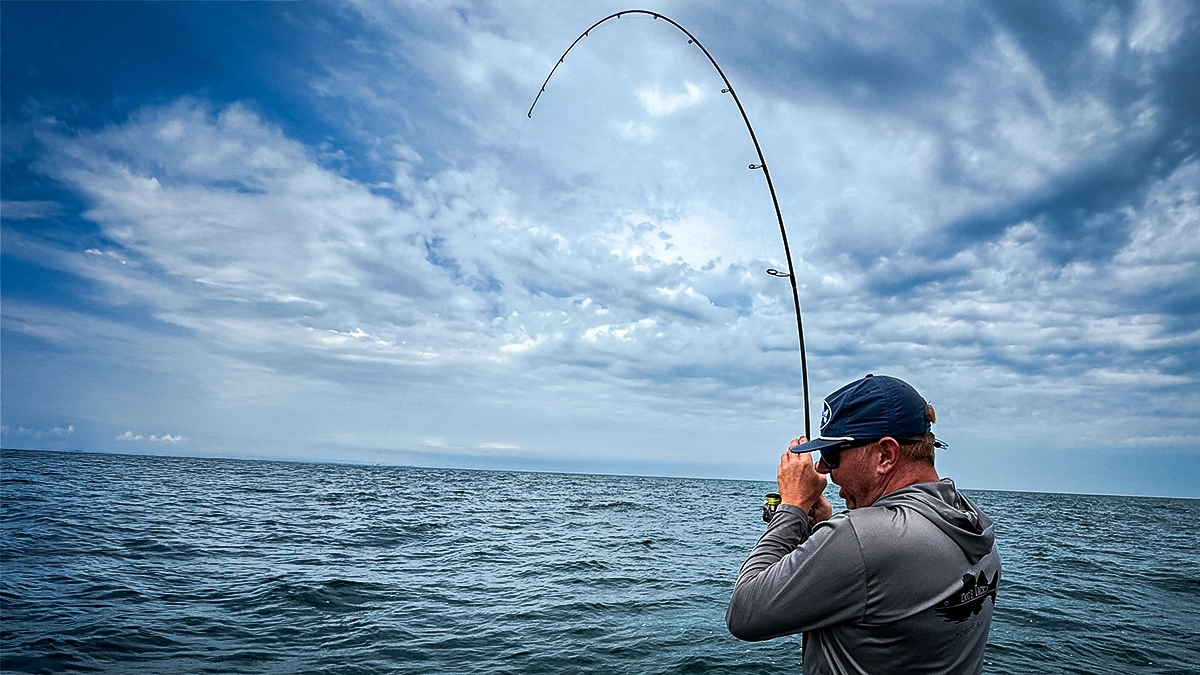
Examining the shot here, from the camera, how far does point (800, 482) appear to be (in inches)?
85.6

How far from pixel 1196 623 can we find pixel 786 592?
11996 mm

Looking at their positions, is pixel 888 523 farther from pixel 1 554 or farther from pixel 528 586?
pixel 1 554

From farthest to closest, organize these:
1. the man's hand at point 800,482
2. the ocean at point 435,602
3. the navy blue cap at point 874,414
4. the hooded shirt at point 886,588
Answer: the ocean at point 435,602, the man's hand at point 800,482, the navy blue cap at point 874,414, the hooded shirt at point 886,588

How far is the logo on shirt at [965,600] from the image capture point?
1.82 meters

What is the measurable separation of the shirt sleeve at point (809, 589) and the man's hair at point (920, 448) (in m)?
0.37

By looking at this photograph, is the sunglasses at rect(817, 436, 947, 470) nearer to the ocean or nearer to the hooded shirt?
the hooded shirt

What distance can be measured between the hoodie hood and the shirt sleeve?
218 mm

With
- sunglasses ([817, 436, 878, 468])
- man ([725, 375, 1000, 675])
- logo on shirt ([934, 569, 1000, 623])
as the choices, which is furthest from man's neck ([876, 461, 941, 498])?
logo on shirt ([934, 569, 1000, 623])

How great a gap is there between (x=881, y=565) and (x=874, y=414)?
1.54 ft

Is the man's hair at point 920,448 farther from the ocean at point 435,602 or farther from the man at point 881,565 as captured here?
the ocean at point 435,602

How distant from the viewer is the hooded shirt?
5.76 feet

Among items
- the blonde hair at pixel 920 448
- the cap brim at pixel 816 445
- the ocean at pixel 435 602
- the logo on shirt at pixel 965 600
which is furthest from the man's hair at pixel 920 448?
the ocean at pixel 435 602

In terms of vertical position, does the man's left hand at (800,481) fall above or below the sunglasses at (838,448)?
below

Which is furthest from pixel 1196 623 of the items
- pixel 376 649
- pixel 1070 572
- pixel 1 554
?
pixel 1 554
